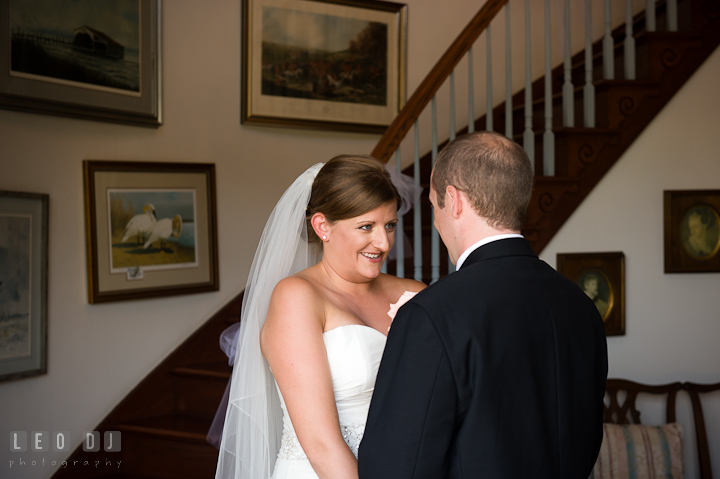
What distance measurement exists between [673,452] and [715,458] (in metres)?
0.62

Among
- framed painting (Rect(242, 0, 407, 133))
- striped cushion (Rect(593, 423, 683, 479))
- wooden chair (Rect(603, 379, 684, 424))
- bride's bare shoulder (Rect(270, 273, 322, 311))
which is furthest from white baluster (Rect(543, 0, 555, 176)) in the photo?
bride's bare shoulder (Rect(270, 273, 322, 311))

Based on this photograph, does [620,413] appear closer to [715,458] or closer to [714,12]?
[715,458]

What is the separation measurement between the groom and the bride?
476 mm

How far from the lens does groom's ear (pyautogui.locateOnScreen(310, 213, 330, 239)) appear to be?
6.78ft

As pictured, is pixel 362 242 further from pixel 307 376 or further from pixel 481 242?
pixel 481 242

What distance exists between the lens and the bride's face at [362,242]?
1975 millimetres

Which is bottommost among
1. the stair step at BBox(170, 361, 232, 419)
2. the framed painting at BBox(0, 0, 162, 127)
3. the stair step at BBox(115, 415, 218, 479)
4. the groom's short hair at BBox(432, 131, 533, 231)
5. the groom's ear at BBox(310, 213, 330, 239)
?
the stair step at BBox(115, 415, 218, 479)

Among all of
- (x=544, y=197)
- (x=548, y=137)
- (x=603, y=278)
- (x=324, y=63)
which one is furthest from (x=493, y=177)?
(x=324, y=63)

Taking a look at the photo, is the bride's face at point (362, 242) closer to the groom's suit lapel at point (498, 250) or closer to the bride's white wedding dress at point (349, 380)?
the bride's white wedding dress at point (349, 380)

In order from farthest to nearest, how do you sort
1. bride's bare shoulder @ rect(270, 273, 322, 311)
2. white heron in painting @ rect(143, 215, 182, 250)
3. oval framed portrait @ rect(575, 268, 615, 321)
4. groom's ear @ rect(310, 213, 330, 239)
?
white heron in painting @ rect(143, 215, 182, 250) → oval framed portrait @ rect(575, 268, 615, 321) → groom's ear @ rect(310, 213, 330, 239) → bride's bare shoulder @ rect(270, 273, 322, 311)

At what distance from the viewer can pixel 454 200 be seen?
1.35 metres

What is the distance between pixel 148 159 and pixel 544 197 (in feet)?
8.26

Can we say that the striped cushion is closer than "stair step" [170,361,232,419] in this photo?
Yes

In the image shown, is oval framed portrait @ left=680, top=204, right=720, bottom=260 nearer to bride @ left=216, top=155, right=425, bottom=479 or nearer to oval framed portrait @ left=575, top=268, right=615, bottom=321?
oval framed portrait @ left=575, top=268, right=615, bottom=321
